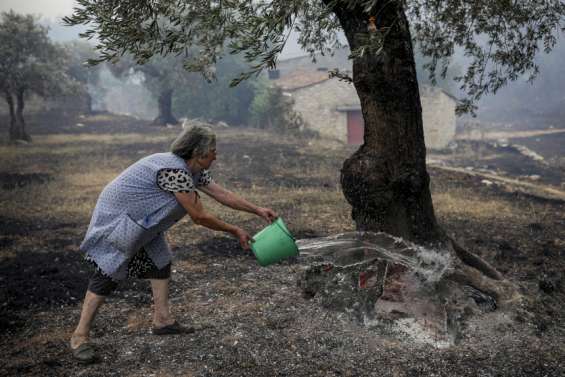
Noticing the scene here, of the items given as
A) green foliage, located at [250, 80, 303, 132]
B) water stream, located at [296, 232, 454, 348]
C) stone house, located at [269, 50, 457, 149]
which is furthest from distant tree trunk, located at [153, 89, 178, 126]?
water stream, located at [296, 232, 454, 348]

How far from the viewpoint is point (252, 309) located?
5.17 metres

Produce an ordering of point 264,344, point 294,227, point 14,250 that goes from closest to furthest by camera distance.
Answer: point 264,344, point 14,250, point 294,227

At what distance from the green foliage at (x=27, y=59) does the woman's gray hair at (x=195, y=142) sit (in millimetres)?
21634

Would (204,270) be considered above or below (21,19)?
below

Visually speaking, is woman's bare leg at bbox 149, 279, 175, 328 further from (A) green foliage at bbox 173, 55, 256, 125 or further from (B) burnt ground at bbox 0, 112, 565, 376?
(A) green foliage at bbox 173, 55, 256, 125

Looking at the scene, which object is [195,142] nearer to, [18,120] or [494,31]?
[494,31]

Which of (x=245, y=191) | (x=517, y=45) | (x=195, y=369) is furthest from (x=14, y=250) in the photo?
(x=517, y=45)

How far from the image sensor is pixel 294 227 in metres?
8.80

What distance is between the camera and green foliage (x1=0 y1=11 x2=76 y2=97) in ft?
71.7

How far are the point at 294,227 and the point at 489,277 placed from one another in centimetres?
393

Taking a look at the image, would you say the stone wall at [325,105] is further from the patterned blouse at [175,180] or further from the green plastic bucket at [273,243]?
the patterned blouse at [175,180]

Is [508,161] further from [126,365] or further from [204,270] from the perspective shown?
[126,365]

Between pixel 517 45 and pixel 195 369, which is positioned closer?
pixel 195 369

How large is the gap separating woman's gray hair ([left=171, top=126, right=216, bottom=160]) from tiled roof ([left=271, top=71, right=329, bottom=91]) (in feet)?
91.6
